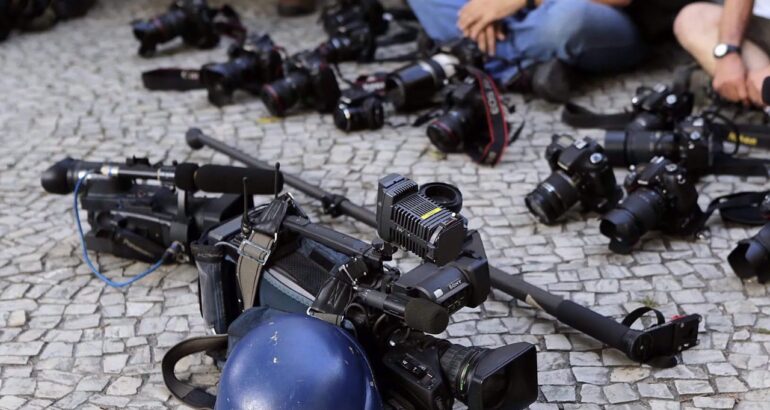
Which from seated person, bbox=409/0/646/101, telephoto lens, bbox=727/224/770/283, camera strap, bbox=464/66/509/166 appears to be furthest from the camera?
seated person, bbox=409/0/646/101

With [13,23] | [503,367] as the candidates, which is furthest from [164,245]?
[13,23]

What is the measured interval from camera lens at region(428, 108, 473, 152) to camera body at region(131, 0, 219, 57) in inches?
102

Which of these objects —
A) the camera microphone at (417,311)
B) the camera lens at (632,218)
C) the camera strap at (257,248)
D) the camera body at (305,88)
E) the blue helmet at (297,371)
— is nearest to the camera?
the blue helmet at (297,371)

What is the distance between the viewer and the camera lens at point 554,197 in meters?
4.07

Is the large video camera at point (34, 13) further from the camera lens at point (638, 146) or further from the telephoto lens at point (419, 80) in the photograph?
the camera lens at point (638, 146)

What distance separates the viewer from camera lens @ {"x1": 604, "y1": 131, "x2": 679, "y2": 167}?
170 inches

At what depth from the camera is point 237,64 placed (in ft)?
18.6

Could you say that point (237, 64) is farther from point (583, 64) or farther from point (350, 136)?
point (583, 64)

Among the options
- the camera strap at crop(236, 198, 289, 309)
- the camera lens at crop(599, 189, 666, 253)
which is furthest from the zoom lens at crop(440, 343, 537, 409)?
the camera lens at crop(599, 189, 666, 253)

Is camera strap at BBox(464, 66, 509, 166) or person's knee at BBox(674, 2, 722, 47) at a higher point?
person's knee at BBox(674, 2, 722, 47)

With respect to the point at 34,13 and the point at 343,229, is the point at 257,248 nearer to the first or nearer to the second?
the point at 343,229

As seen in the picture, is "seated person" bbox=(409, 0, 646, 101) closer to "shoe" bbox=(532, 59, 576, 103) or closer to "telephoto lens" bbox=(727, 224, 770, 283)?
"shoe" bbox=(532, 59, 576, 103)

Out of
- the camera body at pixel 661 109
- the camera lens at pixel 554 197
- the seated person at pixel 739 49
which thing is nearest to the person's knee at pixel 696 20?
the seated person at pixel 739 49

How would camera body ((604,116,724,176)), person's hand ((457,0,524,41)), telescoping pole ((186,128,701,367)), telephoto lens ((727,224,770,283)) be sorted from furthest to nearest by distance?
person's hand ((457,0,524,41)) → camera body ((604,116,724,176)) → telephoto lens ((727,224,770,283)) → telescoping pole ((186,128,701,367))
